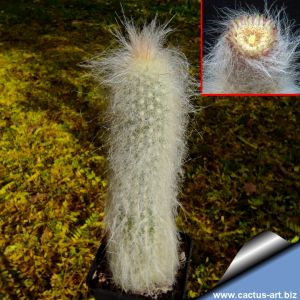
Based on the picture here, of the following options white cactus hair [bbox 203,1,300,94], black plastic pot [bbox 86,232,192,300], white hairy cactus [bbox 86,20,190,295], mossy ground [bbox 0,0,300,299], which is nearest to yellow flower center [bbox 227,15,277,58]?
white cactus hair [bbox 203,1,300,94]

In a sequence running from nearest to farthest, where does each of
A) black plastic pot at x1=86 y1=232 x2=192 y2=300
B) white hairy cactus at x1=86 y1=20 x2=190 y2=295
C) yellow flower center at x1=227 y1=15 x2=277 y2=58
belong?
white hairy cactus at x1=86 y1=20 x2=190 y2=295
black plastic pot at x1=86 y1=232 x2=192 y2=300
yellow flower center at x1=227 y1=15 x2=277 y2=58

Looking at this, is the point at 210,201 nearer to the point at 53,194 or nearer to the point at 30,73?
the point at 53,194

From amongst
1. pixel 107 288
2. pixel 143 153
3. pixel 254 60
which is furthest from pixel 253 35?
pixel 107 288

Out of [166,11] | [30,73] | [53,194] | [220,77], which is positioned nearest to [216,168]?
[220,77]

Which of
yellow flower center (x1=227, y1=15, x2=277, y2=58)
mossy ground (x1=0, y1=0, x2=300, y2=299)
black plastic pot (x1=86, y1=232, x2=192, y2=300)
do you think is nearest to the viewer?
black plastic pot (x1=86, y1=232, x2=192, y2=300)

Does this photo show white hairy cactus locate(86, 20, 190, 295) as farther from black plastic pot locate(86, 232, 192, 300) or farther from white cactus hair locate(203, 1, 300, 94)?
white cactus hair locate(203, 1, 300, 94)

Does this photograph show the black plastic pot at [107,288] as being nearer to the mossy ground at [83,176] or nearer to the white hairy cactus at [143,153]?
the white hairy cactus at [143,153]

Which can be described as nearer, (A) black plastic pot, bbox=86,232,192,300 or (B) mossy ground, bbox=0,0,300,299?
(A) black plastic pot, bbox=86,232,192,300
